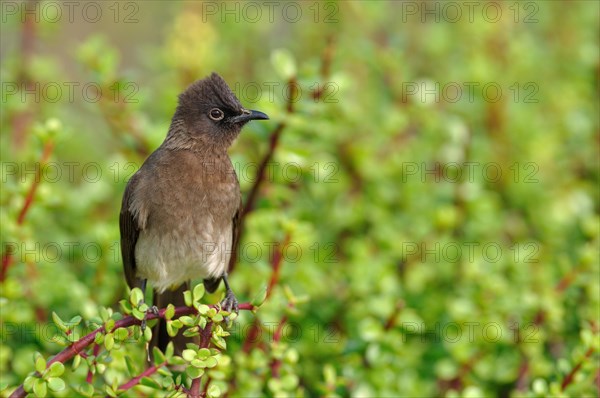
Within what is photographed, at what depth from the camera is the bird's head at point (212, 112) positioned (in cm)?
320

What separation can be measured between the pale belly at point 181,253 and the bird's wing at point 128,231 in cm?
2

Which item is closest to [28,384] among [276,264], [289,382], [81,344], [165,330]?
[81,344]

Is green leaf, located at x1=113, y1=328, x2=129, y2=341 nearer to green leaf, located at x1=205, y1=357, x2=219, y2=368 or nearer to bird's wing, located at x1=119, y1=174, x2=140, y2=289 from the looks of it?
green leaf, located at x1=205, y1=357, x2=219, y2=368

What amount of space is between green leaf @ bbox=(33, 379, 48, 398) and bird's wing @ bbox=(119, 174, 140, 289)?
1.17 m

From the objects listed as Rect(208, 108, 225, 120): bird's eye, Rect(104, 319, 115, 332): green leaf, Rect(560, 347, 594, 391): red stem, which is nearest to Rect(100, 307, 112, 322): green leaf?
Rect(104, 319, 115, 332): green leaf

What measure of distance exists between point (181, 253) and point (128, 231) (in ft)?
0.77

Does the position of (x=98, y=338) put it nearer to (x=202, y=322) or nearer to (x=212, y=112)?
(x=202, y=322)

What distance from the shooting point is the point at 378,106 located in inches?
185

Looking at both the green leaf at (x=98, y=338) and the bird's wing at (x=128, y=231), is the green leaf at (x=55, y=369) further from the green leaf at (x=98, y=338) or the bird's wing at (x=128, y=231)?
the bird's wing at (x=128, y=231)

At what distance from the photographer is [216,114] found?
128 inches

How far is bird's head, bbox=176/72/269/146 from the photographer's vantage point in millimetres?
3199

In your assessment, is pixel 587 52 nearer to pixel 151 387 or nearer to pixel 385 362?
pixel 385 362

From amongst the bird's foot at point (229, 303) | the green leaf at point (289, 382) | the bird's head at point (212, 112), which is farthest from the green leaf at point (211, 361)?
the bird's head at point (212, 112)

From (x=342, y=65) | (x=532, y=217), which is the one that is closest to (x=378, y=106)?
(x=342, y=65)
